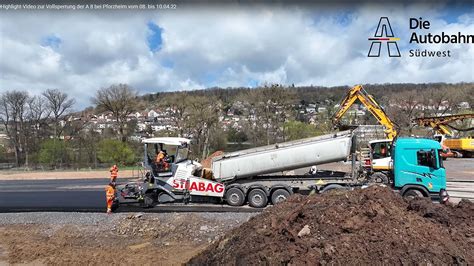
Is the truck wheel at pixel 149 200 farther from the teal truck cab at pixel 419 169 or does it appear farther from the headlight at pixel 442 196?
the headlight at pixel 442 196

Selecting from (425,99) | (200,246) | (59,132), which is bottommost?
(200,246)

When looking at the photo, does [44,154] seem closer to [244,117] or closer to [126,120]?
[126,120]

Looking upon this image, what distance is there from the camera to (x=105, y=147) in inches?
Result: 1390

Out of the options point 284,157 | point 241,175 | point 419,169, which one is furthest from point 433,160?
point 241,175

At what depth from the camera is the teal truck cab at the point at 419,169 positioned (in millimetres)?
10070

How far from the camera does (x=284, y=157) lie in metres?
10.9

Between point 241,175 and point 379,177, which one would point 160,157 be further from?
point 379,177

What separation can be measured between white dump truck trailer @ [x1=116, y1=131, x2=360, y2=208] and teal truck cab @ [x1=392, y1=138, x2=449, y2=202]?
4.78ft

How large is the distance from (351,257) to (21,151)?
45278 millimetres

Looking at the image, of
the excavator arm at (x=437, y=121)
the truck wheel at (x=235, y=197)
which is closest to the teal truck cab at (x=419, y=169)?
the truck wheel at (x=235, y=197)

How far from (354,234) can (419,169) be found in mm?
6315

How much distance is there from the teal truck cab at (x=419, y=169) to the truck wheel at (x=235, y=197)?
4.69 meters

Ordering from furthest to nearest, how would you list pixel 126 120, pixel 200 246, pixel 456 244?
1. pixel 126 120
2. pixel 200 246
3. pixel 456 244

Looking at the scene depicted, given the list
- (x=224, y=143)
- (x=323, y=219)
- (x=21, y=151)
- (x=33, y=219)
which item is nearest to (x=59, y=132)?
(x=21, y=151)
